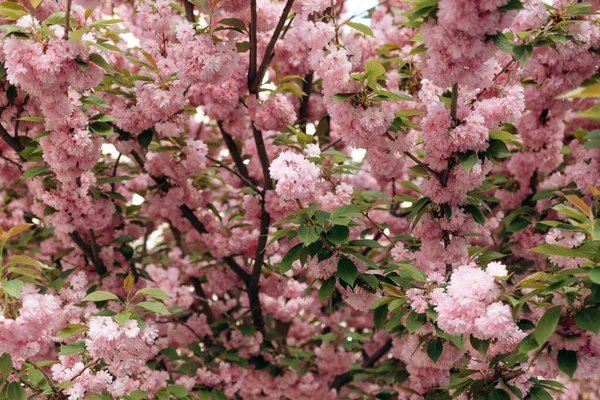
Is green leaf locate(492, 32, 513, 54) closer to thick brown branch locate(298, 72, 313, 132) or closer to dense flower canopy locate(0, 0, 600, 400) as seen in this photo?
dense flower canopy locate(0, 0, 600, 400)

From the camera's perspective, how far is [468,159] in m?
2.05

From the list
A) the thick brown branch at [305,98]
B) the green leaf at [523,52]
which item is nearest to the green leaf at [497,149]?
the green leaf at [523,52]

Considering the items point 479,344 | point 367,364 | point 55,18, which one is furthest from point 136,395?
point 367,364

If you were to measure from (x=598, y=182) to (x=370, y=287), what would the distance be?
1.07m

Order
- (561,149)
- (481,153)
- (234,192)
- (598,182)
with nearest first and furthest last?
(481,153) < (598,182) < (561,149) < (234,192)

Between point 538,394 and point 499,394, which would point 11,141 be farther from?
point 538,394

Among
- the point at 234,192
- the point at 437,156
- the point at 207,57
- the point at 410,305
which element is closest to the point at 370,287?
the point at 410,305

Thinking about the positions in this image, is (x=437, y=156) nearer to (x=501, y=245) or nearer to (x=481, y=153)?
(x=481, y=153)

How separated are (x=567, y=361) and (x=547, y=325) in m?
0.19

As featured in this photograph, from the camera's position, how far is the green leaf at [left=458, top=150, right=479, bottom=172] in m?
2.02

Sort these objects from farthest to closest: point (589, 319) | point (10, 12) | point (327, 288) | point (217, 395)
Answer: point (217, 395)
point (327, 288)
point (10, 12)
point (589, 319)

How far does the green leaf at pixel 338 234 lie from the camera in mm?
2211

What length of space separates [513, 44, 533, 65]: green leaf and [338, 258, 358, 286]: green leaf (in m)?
0.88

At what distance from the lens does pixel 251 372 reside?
3.58 metres
